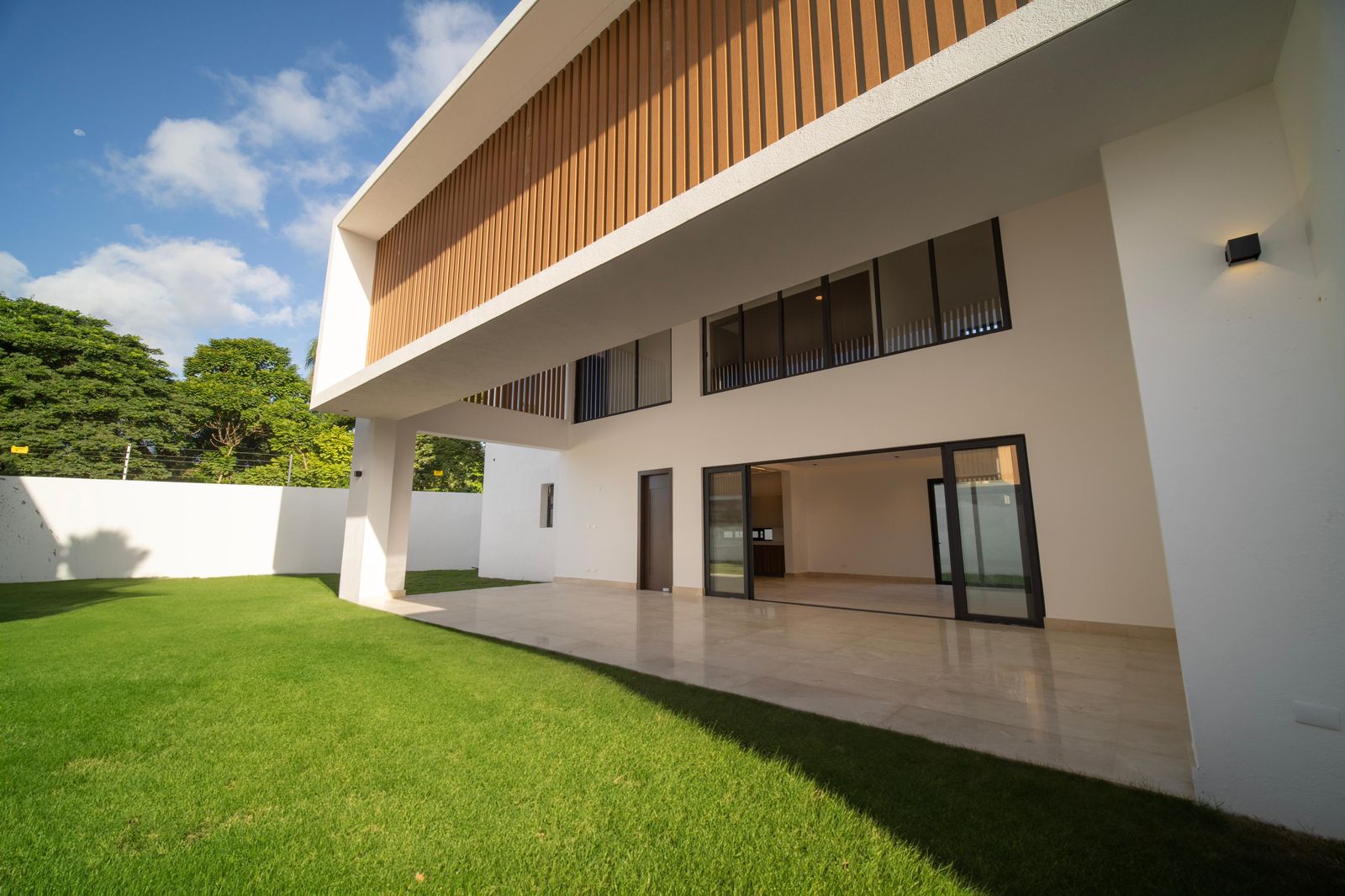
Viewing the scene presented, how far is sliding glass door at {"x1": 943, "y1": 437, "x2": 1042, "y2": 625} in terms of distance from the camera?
578 centimetres

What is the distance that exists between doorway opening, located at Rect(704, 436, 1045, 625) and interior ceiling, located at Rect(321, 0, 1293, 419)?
4079 millimetres

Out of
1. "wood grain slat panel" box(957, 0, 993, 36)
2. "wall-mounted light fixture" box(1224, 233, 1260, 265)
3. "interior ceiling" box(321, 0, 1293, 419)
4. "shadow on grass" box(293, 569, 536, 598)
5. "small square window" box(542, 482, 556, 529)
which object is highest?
"wood grain slat panel" box(957, 0, 993, 36)

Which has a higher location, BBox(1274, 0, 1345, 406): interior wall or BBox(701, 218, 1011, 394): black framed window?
BBox(701, 218, 1011, 394): black framed window

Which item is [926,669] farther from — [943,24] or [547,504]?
[547,504]

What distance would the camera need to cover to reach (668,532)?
9656mm

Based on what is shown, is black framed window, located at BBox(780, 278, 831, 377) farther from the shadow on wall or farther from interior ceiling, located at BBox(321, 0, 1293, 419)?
the shadow on wall

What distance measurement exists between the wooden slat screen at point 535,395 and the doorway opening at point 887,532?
165 inches

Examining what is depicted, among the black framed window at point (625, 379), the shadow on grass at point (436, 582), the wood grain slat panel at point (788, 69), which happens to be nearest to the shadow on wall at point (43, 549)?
the shadow on grass at point (436, 582)

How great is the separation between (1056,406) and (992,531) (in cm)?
158

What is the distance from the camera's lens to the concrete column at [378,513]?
8383mm

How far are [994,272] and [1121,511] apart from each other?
314 cm

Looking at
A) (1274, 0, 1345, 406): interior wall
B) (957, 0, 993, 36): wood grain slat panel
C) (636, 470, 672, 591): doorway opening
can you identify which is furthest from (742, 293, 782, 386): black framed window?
(1274, 0, 1345, 406): interior wall

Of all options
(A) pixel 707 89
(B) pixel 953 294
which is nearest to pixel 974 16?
(A) pixel 707 89

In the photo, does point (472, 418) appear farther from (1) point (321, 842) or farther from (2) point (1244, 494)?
(2) point (1244, 494)
